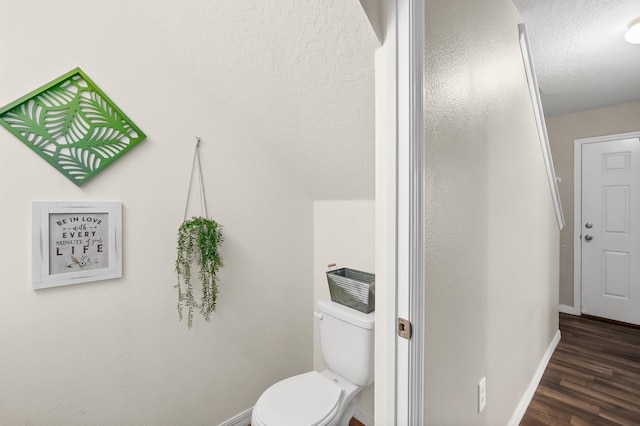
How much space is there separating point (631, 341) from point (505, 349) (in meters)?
2.28

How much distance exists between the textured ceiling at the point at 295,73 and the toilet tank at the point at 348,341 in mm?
645

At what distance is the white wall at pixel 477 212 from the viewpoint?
94 cm

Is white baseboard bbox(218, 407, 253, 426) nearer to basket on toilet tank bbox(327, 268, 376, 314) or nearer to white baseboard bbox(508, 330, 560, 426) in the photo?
basket on toilet tank bbox(327, 268, 376, 314)

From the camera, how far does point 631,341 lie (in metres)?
2.69

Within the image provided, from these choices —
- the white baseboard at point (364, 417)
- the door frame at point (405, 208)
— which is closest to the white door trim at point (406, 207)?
the door frame at point (405, 208)

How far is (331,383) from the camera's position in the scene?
149 centimetres

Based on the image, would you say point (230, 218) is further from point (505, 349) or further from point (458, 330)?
point (505, 349)

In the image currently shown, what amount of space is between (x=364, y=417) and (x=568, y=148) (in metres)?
3.57

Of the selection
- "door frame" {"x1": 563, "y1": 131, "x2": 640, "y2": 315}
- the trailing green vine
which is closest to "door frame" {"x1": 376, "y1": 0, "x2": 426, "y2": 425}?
the trailing green vine

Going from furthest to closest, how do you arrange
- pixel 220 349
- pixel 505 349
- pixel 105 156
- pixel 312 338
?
pixel 312 338 → pixel 220 349 → pixel 505 349 → pixel 105 156

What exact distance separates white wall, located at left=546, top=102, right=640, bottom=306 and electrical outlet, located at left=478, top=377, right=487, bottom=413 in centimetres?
305

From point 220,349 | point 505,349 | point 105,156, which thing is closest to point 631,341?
point 505,349

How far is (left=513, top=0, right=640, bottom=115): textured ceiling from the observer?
5.75ft

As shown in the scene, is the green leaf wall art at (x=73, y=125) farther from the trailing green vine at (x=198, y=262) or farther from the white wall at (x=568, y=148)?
the white wall at (x=568, y=148)
